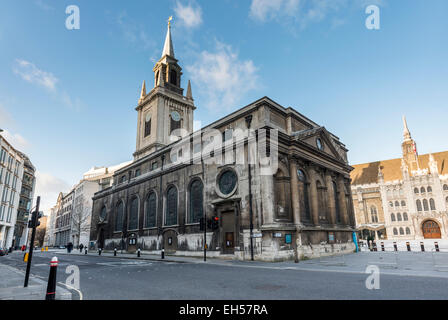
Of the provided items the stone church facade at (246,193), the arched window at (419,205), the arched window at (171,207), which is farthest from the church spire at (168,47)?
the arched window at (419,205)

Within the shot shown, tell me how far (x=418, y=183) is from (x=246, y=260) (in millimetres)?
68342

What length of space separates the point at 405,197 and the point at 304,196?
197ft

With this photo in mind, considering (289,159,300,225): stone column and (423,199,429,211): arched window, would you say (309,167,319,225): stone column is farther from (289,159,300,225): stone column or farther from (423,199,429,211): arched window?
(423,199,429,211): arched window

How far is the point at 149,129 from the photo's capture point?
4706cm

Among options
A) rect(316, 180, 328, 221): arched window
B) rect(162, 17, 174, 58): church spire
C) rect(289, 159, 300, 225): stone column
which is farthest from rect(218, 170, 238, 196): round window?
rect(162, 17, 174, 58): church spire

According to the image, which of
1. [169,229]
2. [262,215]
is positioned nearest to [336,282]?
[262,215]

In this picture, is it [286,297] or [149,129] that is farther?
[149,129]

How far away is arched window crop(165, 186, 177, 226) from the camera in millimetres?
Result: 30859

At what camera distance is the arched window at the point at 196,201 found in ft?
89.5

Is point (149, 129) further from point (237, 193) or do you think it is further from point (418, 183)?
point (418, 183)

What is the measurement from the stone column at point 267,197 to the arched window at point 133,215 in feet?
75.0

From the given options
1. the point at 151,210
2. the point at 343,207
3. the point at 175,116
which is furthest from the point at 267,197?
the point at 175,116

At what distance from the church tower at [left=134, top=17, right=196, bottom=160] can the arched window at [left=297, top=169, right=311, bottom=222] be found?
997 inches

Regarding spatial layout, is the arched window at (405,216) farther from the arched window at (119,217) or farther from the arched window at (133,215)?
the arched window at (119,217)
